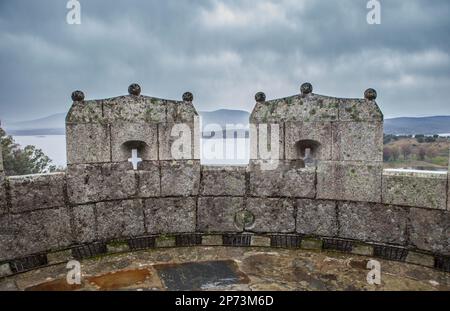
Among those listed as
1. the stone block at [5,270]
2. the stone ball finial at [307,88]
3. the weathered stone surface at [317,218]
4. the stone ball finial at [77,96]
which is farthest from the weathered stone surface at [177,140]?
the stone block at [5,270]

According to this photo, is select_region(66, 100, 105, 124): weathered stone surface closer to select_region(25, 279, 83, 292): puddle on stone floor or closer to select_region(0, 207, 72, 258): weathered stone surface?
select_region(0, 207, 72, 258): weathered stone surface

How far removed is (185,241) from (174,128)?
1.60 meters

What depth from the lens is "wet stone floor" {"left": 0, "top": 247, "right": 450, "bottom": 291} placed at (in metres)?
3.46

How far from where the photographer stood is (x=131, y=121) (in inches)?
184

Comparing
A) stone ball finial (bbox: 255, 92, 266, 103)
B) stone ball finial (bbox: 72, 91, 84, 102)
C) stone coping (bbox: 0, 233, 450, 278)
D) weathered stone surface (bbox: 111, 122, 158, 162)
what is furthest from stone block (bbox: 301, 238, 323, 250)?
stone ball finial (bbox: 72, 91, 84, 102)

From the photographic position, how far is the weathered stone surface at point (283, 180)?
15.4 feet

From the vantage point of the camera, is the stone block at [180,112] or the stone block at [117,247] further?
the stone block at [180,112]

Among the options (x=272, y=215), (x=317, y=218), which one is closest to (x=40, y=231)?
(x=272, y=215)

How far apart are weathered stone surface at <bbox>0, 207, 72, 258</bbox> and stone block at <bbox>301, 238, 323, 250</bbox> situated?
307 centimetres

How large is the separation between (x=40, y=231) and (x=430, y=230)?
474 centimetres

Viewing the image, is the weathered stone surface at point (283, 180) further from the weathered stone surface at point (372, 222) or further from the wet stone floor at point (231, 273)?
the wet stone floor at point (231, 273)

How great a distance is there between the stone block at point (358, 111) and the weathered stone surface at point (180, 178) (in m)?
2.13
